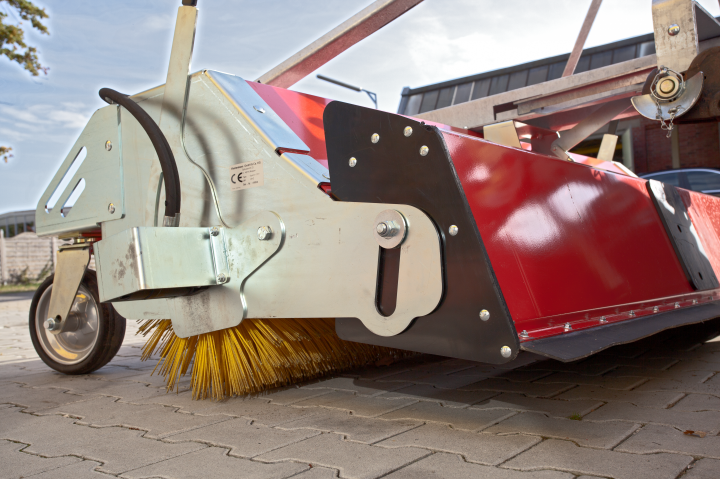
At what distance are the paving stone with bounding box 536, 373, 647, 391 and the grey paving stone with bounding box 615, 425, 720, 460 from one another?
616 millimetres

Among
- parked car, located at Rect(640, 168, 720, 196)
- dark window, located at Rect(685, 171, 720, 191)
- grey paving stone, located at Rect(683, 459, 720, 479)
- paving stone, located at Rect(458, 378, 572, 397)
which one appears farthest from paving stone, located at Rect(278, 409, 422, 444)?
dark window, located at Rect(685, 171, 720, 191)

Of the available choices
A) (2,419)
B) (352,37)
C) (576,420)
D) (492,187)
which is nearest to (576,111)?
(352,37)

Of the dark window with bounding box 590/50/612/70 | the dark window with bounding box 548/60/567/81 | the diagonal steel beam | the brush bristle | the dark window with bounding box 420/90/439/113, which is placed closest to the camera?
the brush bristle

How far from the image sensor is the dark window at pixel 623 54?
13.0 m

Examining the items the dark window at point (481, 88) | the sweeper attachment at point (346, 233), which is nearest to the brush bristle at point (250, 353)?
the sweeper attachment at point (346, 233)

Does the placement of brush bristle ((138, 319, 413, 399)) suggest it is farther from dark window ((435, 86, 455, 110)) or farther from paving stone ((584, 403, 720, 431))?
dark window ((435, 86, 455, 110))

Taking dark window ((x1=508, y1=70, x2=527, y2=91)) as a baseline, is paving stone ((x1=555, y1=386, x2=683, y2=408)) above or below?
below

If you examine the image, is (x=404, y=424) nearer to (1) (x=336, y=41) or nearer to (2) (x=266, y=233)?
(2) (x=266, y=233)

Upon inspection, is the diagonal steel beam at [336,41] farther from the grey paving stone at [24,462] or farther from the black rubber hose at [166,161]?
the grey paving stone at [24,462]

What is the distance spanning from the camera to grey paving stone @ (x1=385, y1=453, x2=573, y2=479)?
1.42m

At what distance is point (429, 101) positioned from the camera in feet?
55.3

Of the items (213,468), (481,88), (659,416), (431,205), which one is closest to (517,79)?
(481,88)

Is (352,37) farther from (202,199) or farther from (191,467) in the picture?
(191,467)

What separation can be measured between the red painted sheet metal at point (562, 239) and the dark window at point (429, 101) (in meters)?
14.5
